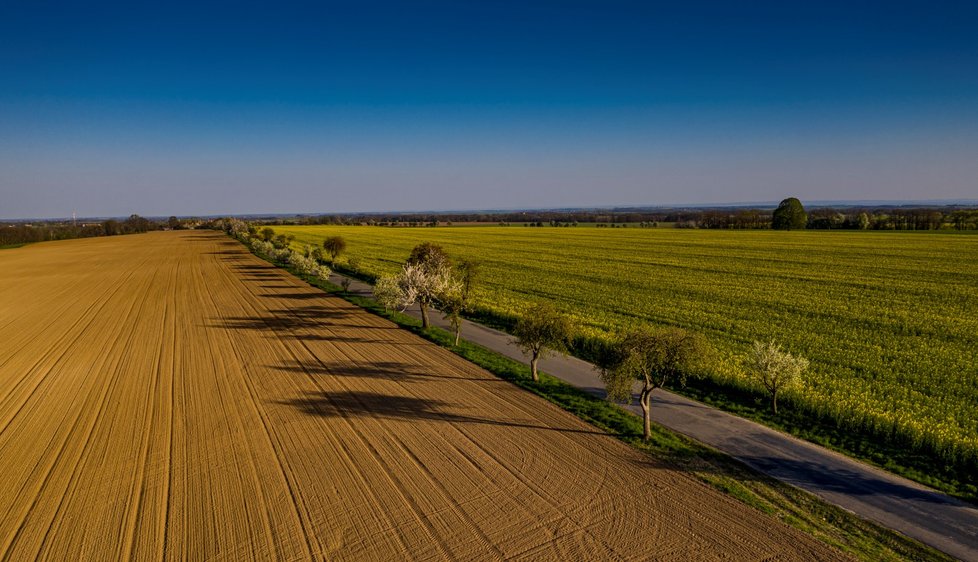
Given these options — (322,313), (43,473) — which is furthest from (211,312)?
(43,473)

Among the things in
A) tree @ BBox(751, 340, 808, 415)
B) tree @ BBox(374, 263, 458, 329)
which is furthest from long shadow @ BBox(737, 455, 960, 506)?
tree @ BBox(374, 263, 458, 329)

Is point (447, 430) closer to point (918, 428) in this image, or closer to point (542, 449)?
point (542, 449)

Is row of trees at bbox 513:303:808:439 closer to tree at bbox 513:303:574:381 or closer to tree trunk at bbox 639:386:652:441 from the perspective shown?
tree trunk at bbox 639:386:652:441

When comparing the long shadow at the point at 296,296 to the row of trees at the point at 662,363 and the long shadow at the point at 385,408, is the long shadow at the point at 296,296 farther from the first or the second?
the row of trees at the point at 662,363

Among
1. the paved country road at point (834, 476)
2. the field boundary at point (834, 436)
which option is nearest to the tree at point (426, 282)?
the paved country road at point (834, 476)

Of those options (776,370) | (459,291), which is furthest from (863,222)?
(776,370)

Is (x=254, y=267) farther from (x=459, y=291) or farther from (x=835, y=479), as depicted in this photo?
(x=835, y=479)

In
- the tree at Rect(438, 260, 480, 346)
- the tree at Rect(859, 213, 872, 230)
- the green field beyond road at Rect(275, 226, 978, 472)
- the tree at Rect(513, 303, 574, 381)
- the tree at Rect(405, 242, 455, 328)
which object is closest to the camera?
the green field beyond road at Rect(275, 226, 978, 472)
